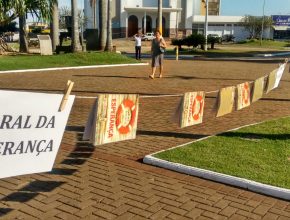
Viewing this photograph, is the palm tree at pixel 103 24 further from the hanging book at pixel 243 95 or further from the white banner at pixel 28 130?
the white banner at pixel 28 130

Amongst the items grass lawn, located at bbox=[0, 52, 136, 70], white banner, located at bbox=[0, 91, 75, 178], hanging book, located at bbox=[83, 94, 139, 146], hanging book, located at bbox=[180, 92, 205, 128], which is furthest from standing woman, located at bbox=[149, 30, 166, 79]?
white banner, located at bbox=[0, 91, 75, 178]

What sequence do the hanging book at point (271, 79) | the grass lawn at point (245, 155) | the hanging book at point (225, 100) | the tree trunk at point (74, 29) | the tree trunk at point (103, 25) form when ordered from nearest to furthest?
1. the grass lawn at point (245, 155)
2. the hanging book at point (225, 100)
3. the hanging book at point (271, 79)
4. the tree trunk at point (74, 29)
5. the tree trunk at point (103, 25)

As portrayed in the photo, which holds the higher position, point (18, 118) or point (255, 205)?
point (18, 118)

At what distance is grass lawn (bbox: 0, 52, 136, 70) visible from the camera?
19672 mm

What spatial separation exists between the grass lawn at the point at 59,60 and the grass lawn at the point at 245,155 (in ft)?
46.0

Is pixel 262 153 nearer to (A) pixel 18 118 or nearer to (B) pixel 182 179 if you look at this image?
(B) pixel 182 179

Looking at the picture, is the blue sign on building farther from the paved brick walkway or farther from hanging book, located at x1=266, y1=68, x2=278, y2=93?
the paved brick walkway

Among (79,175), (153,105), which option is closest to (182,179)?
(79,175)

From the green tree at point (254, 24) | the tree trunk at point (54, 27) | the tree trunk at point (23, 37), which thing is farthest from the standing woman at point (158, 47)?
the green tree at point (254, 24)

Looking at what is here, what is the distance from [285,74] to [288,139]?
526 inches

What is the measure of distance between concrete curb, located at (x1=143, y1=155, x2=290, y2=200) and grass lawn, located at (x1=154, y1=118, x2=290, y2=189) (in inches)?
5.2

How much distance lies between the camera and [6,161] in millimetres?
3891

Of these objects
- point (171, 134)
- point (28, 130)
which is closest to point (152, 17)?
point (171, 134)

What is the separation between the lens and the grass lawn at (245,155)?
216 inches
